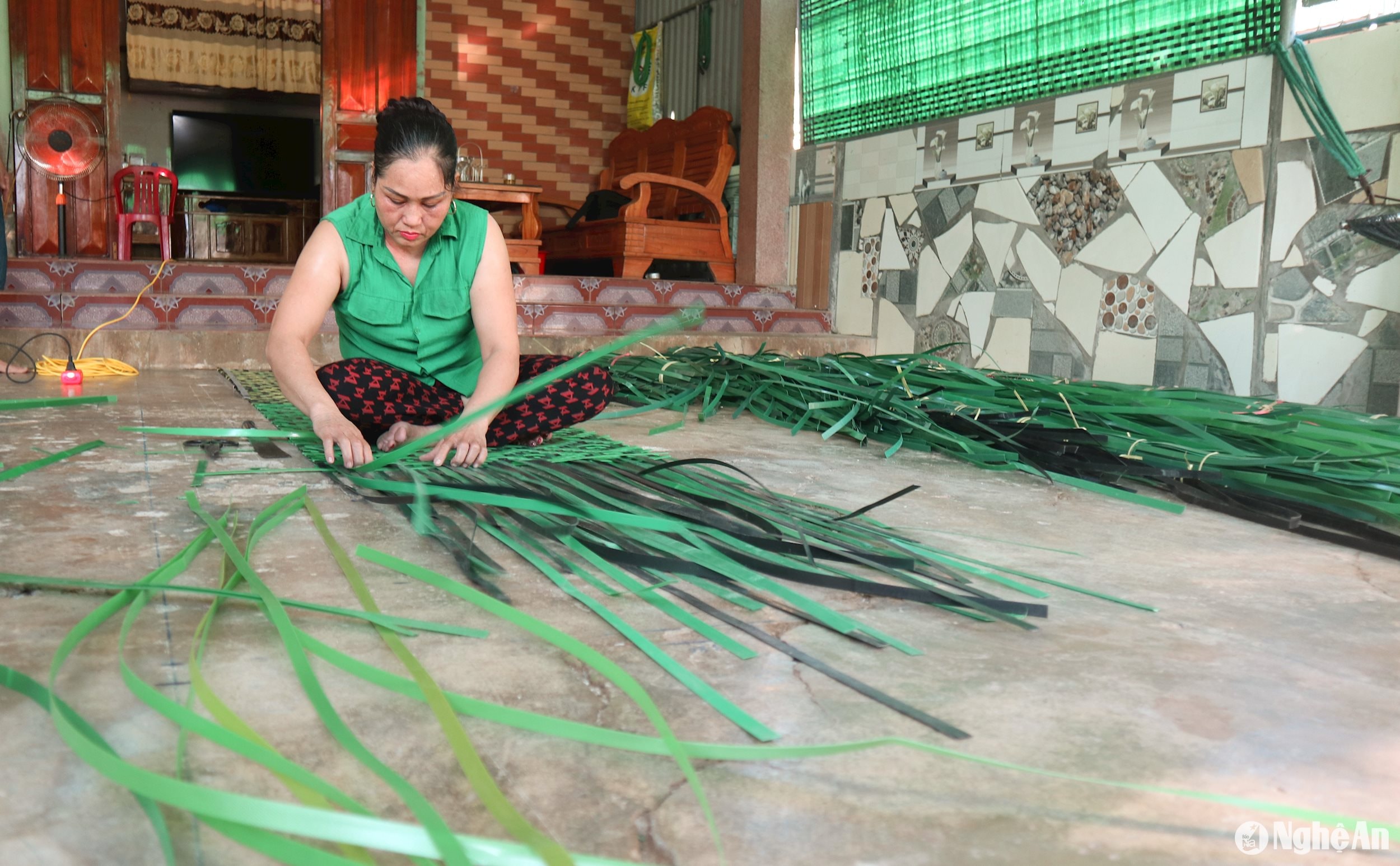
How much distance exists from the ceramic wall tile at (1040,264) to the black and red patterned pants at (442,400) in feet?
8.07

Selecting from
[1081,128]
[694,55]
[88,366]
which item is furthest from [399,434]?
[694,55]

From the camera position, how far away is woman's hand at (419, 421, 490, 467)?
1826mm

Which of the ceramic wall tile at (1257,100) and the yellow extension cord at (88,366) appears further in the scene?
the yellow extension cord at (88,366)

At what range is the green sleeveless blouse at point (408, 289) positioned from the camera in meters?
2.14

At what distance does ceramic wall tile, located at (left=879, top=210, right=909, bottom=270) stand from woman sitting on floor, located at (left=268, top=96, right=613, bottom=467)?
2.95 m

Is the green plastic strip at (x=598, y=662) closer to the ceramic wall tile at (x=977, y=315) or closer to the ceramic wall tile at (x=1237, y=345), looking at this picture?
the ceramic wall tile at (x=1237, y=345)

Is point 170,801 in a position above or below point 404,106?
below

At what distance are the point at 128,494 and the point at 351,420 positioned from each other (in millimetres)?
541

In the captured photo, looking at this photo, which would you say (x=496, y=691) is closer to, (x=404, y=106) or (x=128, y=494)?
(x=128, y=494)

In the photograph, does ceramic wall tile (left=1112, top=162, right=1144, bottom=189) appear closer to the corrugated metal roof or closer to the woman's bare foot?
the corrugated metal roof

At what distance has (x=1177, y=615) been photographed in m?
1.24

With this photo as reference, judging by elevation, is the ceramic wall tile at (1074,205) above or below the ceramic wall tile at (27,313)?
above

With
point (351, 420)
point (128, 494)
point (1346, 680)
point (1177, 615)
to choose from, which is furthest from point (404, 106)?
point (1346, 680)
